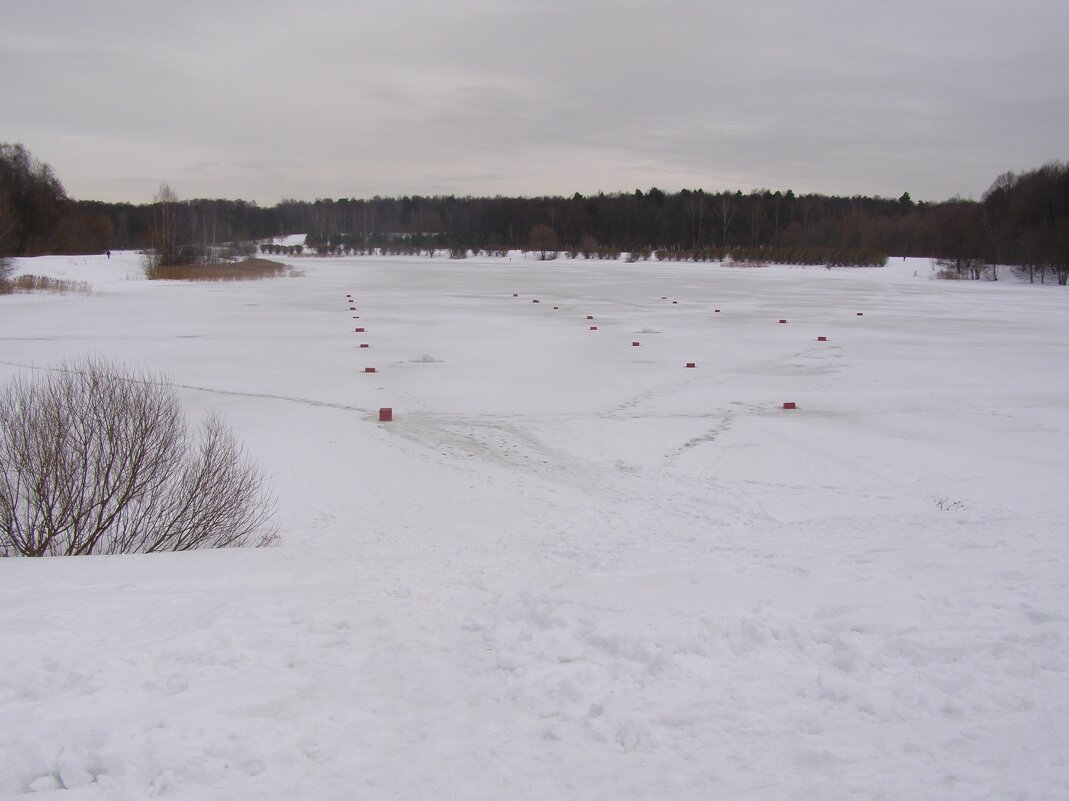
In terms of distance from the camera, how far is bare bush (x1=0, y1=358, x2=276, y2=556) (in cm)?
659

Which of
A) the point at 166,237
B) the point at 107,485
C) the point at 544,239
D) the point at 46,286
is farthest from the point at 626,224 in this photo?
the point at 107,485

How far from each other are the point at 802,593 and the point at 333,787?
9.70ft

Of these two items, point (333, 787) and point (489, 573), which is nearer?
point (333, 787)

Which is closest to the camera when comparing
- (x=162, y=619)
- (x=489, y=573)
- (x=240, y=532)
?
(x=162, y=619)

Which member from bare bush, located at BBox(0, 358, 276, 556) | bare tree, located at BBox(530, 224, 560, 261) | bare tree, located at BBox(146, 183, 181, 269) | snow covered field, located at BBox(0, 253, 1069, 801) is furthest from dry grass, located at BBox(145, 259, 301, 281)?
bare tree, located at BBox(530, 224, 560, 261)

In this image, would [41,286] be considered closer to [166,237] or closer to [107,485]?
[166,237]

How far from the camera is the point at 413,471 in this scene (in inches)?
370

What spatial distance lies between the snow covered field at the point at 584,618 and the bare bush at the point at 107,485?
688mm

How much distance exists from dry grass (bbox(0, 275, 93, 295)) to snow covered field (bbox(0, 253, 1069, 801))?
1115 inches

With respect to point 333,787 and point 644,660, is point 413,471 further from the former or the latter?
point 333,787

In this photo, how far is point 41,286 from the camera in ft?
124

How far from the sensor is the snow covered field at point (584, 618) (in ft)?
11.6

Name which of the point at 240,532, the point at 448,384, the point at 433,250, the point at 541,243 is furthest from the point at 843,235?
the point at 240,532

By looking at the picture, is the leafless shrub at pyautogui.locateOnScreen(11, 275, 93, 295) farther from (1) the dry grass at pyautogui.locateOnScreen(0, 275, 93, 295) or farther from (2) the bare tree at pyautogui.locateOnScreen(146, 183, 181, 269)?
(2) the bare tree at pyautogui.locateOnScreen(146, 183, 181, 269)
